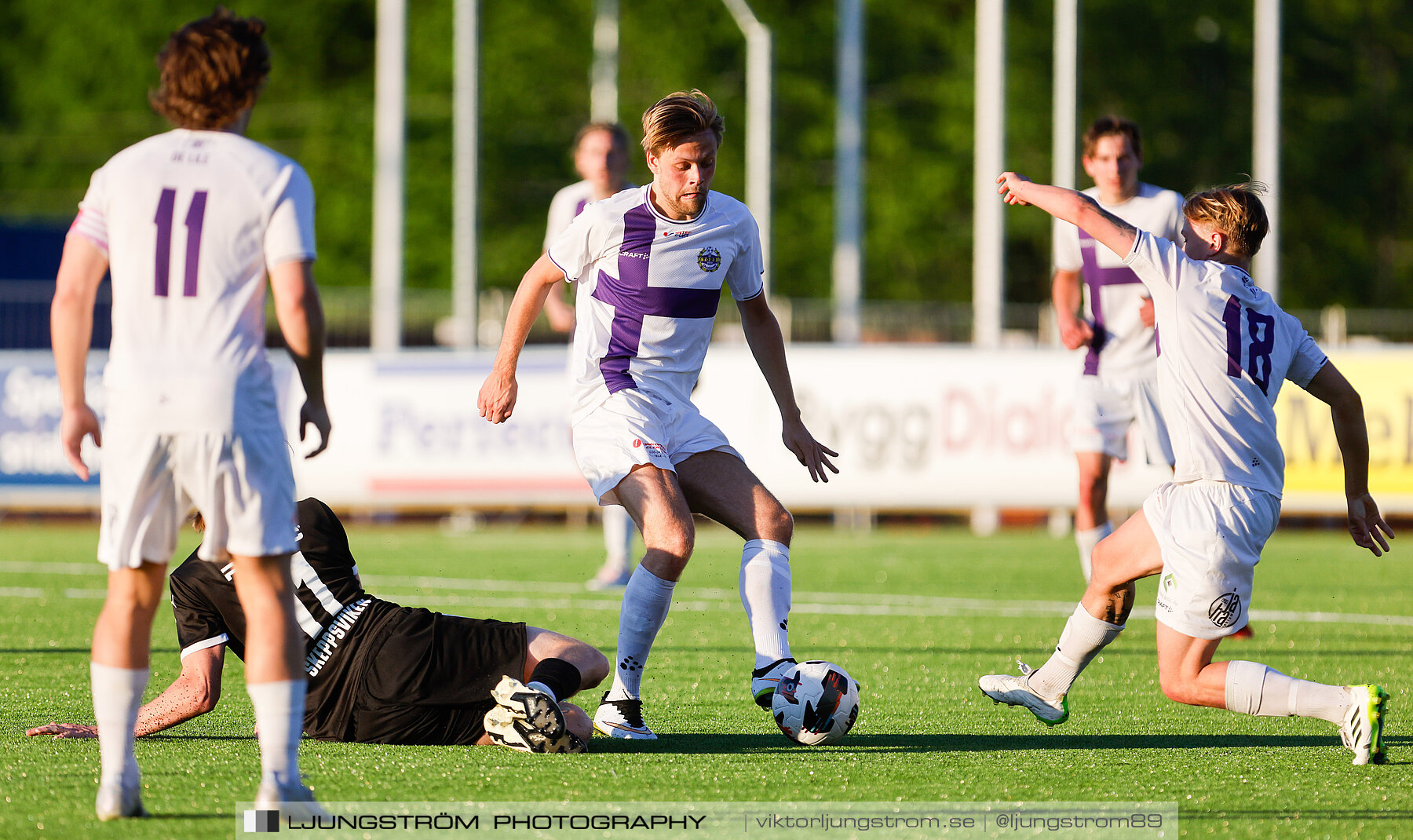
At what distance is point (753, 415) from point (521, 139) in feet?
91.5

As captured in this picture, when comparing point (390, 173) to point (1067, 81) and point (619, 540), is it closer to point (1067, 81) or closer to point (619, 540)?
point (1067, 81)

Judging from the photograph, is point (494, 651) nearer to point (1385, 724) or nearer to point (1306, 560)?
point (1385, 724)

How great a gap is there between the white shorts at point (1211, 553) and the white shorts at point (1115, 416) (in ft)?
10.9

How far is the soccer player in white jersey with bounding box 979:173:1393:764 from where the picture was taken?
17.4 feet

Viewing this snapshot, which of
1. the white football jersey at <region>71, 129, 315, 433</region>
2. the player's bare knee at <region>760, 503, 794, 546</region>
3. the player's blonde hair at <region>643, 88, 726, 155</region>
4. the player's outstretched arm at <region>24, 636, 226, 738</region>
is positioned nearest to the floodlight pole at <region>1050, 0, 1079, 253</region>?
the player's blonde hair at <region>643, 88, 726, 155</region>

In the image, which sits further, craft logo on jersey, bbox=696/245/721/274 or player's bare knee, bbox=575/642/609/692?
craft logo on jersey, bbox=696/245/721/274

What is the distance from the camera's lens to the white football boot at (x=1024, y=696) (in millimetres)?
5820

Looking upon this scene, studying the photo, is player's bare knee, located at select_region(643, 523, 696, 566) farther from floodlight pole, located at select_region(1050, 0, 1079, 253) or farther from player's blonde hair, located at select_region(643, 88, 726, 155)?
floodlight pole, located at select_region(1050, 0, 1079, 253)

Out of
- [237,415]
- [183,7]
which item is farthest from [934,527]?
[183,7]

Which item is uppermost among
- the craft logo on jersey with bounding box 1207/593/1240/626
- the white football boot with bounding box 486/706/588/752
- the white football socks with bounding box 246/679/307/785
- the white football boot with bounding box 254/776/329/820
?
the craft logo on jersey with bounding box 1207/593/1240/626

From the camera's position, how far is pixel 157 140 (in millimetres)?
4105

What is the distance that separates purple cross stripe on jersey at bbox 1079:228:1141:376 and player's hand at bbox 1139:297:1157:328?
0.60 ft

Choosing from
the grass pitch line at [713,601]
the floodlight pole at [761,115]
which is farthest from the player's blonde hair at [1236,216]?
the floodlight pole at [761,115]

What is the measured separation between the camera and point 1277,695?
5.26 m
